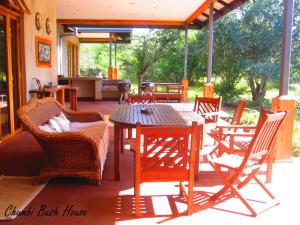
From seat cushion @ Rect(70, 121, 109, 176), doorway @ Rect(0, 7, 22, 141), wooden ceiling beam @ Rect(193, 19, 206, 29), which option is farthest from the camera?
wooden ceiling beam @ Rect(193, 19, 206, 29)

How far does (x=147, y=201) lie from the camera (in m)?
3.03

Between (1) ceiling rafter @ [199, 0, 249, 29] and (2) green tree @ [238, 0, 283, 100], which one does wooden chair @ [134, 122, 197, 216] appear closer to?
(1) ceiling rafter @ [199, 0, 249, 29]

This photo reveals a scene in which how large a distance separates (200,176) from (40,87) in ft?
13.4

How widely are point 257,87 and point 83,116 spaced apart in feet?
27.6

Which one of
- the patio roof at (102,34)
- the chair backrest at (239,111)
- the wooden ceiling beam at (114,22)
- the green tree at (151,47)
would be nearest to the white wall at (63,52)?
the patio roof at (102,34)

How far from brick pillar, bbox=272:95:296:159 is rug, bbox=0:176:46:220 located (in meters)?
2.86

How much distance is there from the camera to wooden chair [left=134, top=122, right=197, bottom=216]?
8.49 feet

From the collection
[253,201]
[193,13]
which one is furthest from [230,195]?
[193,13]

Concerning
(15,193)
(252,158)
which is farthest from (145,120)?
(15,193)

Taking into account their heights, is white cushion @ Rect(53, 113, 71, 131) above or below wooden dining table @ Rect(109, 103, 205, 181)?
below

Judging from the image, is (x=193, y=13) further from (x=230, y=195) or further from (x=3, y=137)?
(x=230, y=195)

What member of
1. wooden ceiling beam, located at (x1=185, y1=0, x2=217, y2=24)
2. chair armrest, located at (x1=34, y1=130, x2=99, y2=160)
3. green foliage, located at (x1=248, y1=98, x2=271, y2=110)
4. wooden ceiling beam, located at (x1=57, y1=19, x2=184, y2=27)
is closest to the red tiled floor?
chair armrest, located at (x1=34, y1=130, x2=99, y2=160)

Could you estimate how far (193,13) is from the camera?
1032 centimetres

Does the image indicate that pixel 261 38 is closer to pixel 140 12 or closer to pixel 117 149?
pixel 140 12
